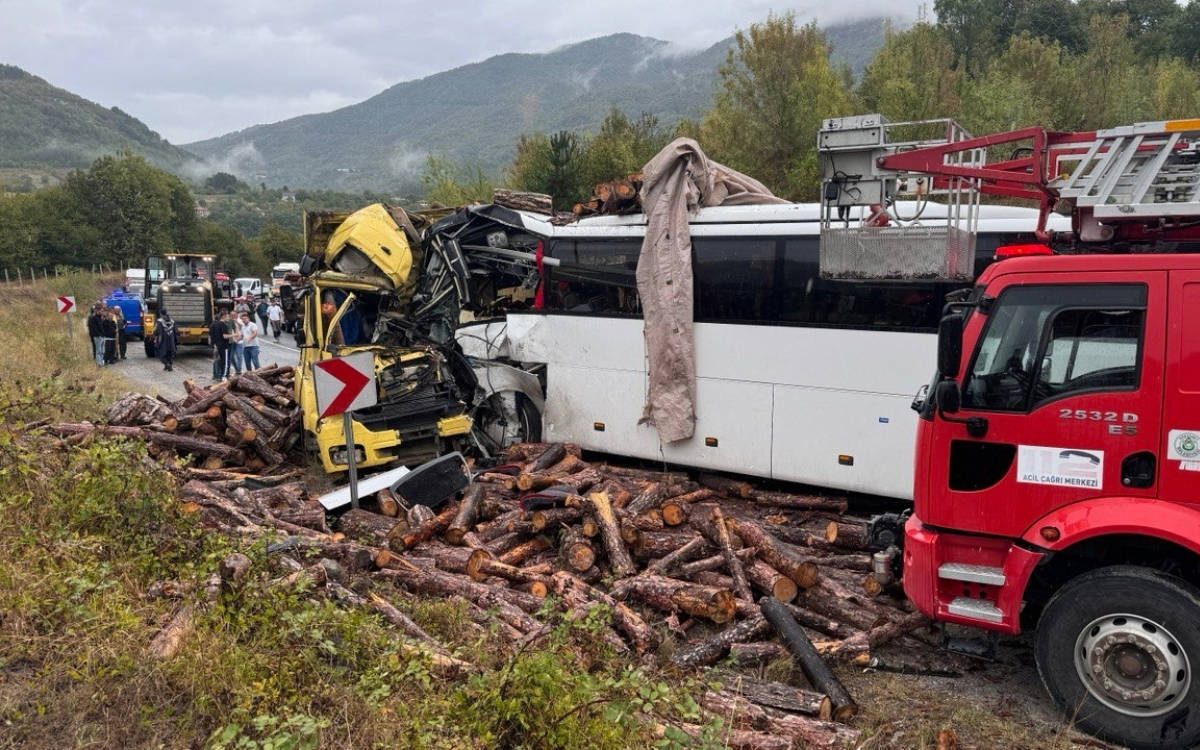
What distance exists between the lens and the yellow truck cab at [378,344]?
10172mm

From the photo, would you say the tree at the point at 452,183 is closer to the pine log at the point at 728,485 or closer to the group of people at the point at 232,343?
the group of people at the point at 232,343

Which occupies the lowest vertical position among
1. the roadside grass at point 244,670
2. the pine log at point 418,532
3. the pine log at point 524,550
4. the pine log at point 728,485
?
Answer: the pine log at point 728,485

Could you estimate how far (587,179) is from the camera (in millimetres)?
27312

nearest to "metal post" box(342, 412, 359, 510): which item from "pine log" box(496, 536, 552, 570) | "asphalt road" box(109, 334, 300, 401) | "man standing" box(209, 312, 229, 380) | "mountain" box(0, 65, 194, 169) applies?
"pine log" box(496, 536, 552, 570)

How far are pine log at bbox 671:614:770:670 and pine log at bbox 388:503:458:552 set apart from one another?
112 inches

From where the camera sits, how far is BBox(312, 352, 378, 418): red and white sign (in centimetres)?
817

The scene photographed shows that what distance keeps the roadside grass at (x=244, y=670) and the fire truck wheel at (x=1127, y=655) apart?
2221 mm

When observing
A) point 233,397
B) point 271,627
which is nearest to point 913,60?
point 233,397

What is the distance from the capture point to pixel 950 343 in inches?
199

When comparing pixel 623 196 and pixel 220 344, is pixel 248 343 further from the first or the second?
pixel 623 196

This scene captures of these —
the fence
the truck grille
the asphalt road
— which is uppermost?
the fence

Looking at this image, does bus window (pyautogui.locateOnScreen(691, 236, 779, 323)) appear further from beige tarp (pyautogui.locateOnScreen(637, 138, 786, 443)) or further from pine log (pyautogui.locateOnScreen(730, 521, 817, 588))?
pine log (pyautogui.locateOnScreen(730, 521, 817, 588))

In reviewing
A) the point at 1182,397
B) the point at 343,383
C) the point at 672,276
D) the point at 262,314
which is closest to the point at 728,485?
the point at 672,276

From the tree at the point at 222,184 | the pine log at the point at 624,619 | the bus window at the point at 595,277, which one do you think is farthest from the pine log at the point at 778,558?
the tree at the point at 222,184
